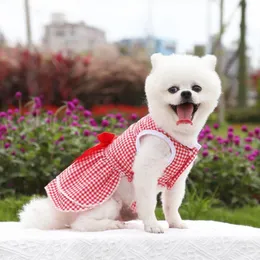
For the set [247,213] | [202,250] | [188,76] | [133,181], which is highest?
[188,76]

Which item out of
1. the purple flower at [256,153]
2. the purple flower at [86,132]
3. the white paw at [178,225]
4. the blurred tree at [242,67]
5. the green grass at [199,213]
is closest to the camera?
the white paw at [178,225]

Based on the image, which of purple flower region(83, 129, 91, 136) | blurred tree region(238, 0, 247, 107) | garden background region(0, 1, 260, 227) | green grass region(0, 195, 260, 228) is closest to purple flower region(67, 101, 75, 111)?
garden background region(0, 1, 260, 227)

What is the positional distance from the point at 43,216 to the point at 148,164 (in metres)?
0.74

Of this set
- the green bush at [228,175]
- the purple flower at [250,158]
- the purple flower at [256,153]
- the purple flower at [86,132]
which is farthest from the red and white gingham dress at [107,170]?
the purple flower at [256,153]

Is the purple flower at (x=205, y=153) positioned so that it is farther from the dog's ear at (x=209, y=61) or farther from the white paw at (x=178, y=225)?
the dog's ear at (x=209, y=61)

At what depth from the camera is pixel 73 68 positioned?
1292 centimetres

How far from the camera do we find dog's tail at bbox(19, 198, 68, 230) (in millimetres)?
3121

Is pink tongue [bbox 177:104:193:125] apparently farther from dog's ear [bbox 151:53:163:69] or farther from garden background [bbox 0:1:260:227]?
garden background [bbox 0:1:260:227]

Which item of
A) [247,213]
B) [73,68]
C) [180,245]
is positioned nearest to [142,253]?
[180,245]

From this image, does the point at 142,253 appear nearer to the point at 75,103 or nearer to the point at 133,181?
the point at 133,181

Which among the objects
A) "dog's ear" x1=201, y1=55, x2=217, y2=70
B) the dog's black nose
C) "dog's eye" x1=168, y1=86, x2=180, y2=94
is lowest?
the dog's black nose

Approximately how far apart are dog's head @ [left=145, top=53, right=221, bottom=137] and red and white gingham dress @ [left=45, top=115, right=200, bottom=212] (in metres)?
0.11

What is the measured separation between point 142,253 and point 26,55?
10.8 m

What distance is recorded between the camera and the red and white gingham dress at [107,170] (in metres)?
2.91
